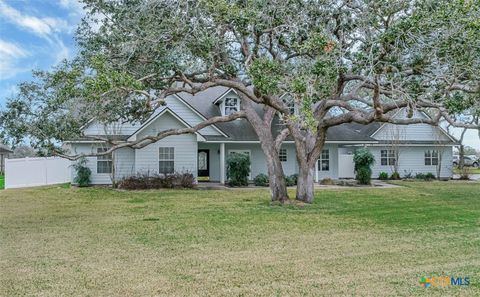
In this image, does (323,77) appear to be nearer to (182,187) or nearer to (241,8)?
(241,8)

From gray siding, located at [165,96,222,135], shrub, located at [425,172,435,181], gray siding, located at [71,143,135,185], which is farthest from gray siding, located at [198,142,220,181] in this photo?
shrub, located at [425,172,435,181]

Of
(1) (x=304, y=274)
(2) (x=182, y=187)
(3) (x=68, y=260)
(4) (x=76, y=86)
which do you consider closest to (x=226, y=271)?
(1) (x=304, y=274)

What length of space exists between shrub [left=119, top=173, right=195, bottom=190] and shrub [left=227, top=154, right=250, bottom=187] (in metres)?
2.10

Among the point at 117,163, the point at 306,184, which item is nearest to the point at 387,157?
the point at 306,184

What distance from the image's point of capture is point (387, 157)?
Answer: 93.0ft

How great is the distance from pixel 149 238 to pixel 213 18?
234 inches

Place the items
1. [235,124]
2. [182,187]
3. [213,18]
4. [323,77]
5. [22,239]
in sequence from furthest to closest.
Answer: [235,124], [182,187], [213,18], [323,77], [22,239]

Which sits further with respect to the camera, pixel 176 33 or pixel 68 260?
pixel 176 33

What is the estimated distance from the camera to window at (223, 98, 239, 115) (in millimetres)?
24953

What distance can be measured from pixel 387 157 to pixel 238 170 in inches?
454

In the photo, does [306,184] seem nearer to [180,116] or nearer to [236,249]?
[236,249]

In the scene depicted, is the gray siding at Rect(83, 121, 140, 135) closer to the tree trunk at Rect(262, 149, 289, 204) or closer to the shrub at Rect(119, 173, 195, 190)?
the shrub at Rect(119, 173, 195, 190)

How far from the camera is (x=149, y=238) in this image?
28.4ft

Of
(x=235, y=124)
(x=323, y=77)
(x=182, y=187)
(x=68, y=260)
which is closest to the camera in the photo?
(x=68, y=260)
